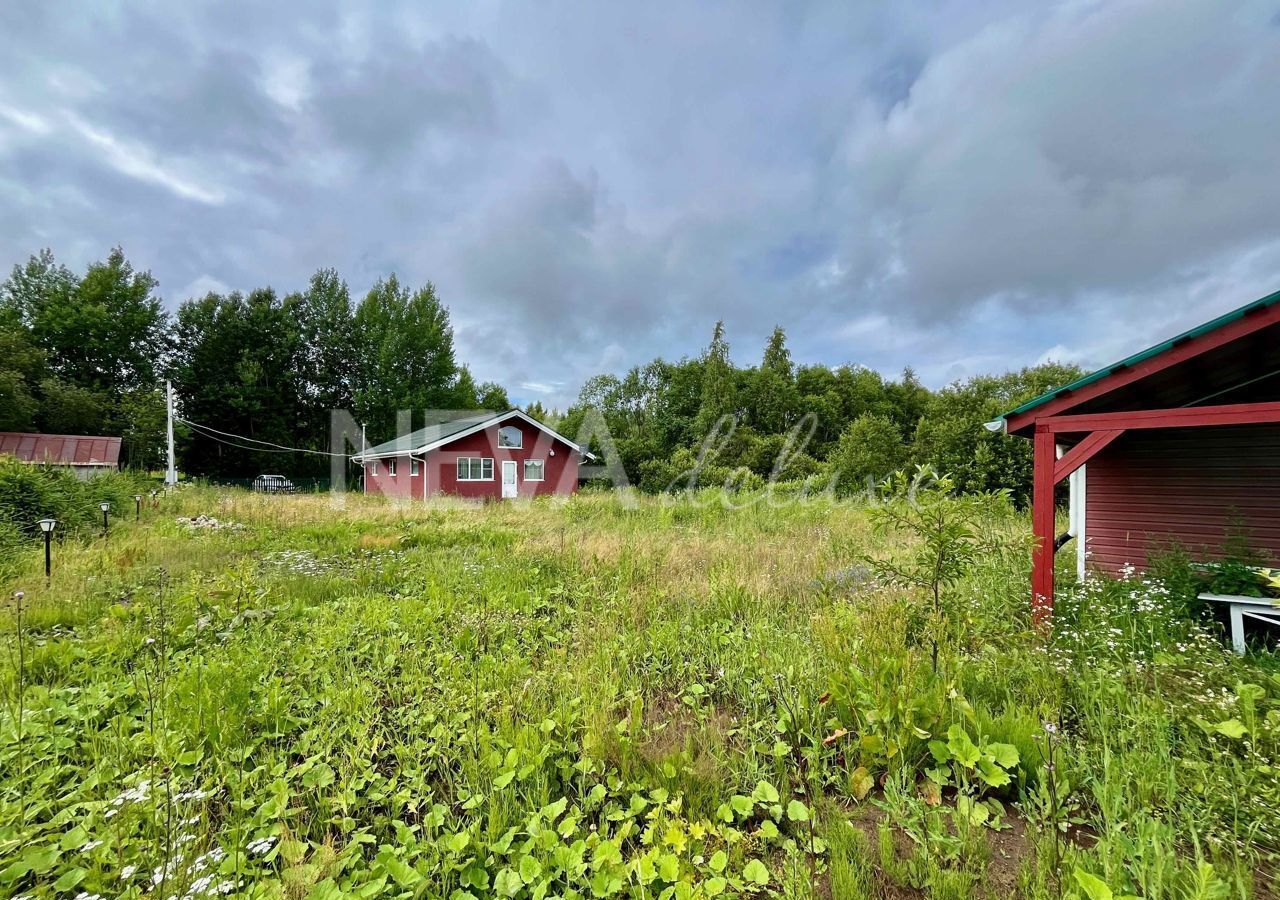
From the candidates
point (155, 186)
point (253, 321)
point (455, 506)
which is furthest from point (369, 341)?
point (455, 506)

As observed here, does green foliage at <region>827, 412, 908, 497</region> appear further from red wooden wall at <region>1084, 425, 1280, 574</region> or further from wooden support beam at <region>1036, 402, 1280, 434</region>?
wooden support beam at <region>1036, 402, 1280, 434</region>

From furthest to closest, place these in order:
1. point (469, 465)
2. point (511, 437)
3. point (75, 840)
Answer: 1. point (511, 437)
2. point (469, 465)
3. point (75, 840)

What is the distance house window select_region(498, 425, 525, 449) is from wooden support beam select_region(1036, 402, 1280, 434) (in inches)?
752

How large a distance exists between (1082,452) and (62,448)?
30.4 m

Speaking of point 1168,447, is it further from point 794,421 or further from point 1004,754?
point 794,421

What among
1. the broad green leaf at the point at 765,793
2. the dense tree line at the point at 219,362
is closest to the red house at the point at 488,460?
the dense tree line at the point at 219,362

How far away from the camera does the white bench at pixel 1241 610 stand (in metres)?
3.94

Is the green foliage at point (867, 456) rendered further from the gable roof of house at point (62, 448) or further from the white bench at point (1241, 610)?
the gable roof of house at point (62, 448)

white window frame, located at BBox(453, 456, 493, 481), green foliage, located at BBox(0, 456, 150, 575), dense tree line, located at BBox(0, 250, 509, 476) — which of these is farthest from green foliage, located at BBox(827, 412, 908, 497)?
dense tree line, located at BBox(0, 250, 509, 476)

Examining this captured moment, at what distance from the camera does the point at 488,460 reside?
20.6 meters

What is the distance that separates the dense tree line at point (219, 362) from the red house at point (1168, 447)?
36.0m

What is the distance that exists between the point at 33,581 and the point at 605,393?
91.8 ft

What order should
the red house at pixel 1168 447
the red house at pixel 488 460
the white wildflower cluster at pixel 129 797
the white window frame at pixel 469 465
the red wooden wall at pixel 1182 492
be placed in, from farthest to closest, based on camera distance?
the white window frame at pixel 469 465, the red house at pixel 488 460, the red wooden wall at pixel 1182 492, the red house at pixel 1168 447, the white wildflower cluster at pixel 129 797

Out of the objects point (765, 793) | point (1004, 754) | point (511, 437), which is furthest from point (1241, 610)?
point (511, 437)
